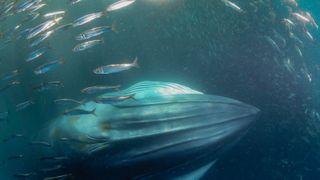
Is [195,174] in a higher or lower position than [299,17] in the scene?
lower

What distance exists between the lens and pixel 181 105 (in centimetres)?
390

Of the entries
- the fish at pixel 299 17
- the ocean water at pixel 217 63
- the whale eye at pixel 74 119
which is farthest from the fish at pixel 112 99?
the fish at pixel 299 17

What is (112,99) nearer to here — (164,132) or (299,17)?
(164,132)

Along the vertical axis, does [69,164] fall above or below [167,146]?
below

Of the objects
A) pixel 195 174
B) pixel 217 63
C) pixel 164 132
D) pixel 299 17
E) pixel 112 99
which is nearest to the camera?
pixel 164 132

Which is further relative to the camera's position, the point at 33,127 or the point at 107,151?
the point at 33,127

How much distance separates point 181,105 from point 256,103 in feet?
15.5

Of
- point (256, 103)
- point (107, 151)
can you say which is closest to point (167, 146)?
point (107, 151)

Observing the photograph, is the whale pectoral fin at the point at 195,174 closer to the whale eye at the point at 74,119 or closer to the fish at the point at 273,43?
the whale eye at the point at 74,119

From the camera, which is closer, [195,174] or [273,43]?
[195,174]

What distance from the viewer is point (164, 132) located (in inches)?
153

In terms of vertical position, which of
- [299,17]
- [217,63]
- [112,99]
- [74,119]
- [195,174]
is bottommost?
[195,174]

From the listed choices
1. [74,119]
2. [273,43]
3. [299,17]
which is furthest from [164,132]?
→ [299,17]

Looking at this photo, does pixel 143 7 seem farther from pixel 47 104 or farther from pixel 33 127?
pixel 33 127
